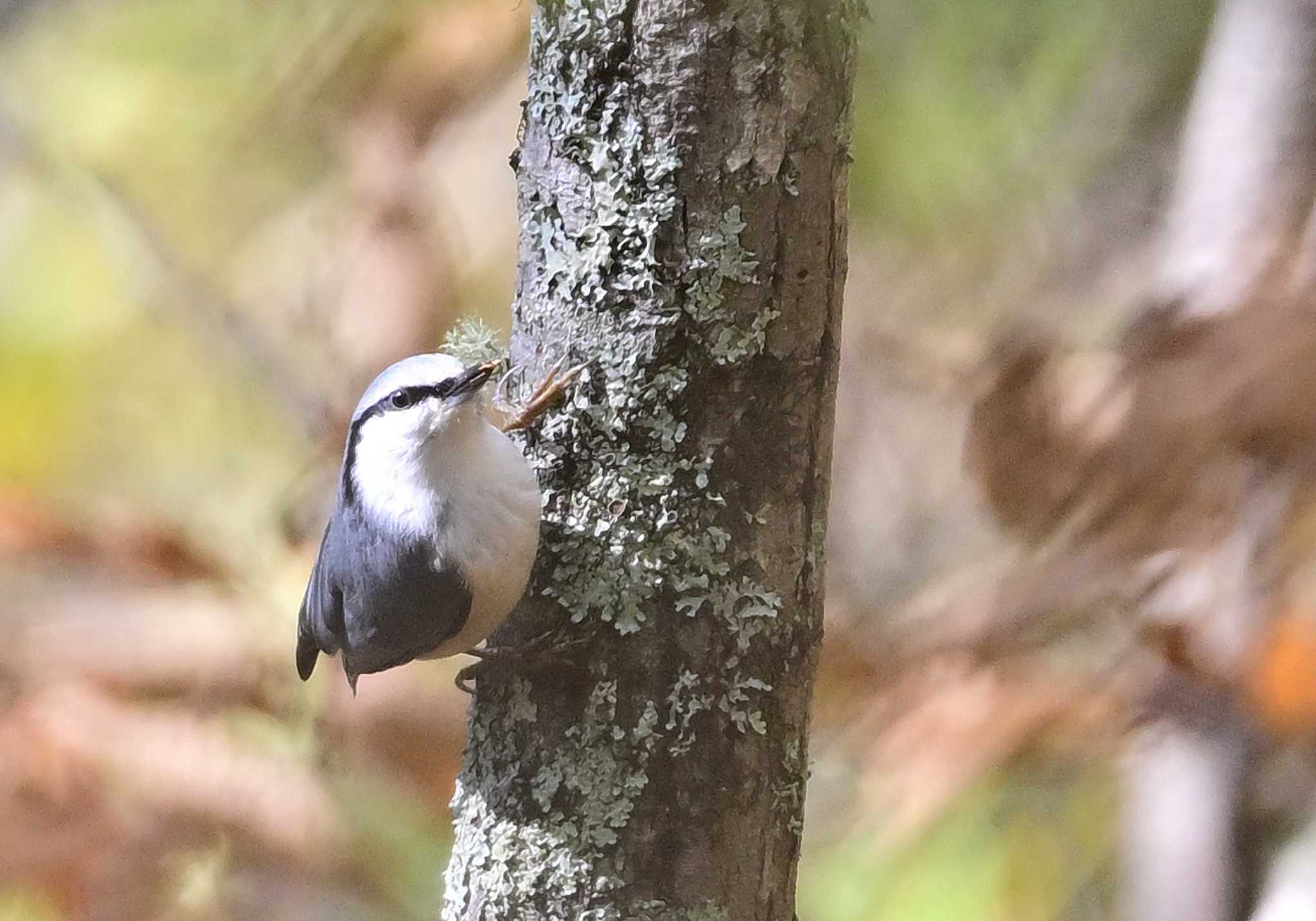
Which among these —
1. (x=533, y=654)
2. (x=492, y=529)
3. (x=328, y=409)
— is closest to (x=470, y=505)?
(x=492, y=529)

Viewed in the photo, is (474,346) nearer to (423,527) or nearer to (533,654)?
(423,527)

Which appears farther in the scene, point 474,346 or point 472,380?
point 474,346

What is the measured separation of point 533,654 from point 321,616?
0.90ft

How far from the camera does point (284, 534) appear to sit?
1.45m

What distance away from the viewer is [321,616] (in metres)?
1.04

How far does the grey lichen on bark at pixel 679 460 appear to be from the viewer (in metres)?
0.83

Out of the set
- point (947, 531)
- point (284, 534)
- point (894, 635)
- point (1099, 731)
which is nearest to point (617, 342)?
point (894, 635)

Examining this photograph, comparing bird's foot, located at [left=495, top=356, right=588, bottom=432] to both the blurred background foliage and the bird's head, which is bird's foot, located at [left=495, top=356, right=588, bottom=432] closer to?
the bird's head

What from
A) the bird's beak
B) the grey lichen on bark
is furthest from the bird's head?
the grey lichen on bark

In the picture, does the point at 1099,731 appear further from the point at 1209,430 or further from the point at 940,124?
the point at 940,124

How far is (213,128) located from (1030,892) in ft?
4.76

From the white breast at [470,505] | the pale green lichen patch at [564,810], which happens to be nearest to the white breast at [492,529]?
the white breast at [470,505]

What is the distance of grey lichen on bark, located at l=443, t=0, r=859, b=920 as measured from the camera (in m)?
0.83

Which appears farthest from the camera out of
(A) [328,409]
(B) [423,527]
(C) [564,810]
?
(A) [328,409]
